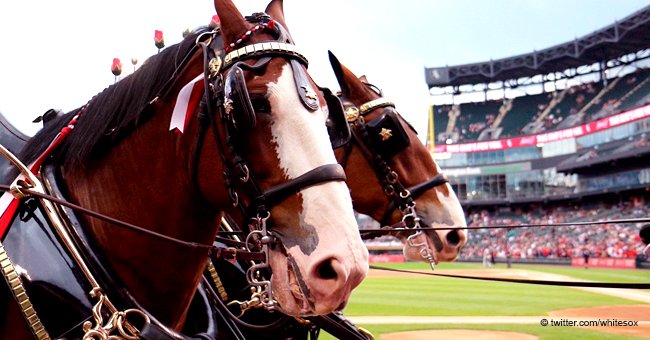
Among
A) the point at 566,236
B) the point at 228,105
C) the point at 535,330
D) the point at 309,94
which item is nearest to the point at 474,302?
the point at 535,330

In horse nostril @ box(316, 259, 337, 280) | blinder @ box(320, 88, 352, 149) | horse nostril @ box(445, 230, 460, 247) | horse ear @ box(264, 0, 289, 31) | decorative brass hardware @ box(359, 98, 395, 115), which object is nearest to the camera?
horse nostril @ box(316, 259, 337, 280)

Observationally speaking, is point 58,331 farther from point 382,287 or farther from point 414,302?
point 382,287

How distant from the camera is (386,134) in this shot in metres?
4.68

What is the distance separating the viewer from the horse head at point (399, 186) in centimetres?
455

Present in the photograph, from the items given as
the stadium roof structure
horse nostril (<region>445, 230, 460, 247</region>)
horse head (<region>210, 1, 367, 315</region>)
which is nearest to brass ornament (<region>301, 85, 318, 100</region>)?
horse head (<region>210, 1, 367, 315</region>)

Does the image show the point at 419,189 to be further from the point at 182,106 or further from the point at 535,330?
the point at 535,330

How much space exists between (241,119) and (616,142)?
173 feet

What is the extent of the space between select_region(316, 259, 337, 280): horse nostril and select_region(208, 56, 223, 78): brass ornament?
95 centimetres

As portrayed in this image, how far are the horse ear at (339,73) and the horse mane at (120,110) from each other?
2.39 m

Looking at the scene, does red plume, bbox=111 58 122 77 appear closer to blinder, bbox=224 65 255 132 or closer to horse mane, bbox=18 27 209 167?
horse mane, bbox=18 27 209 167

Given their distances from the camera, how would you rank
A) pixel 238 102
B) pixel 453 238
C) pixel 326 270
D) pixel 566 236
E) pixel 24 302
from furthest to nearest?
1. pixel 566 236
2. pixel 453 238
3. pixel 24 302
4. pixel 238 102
5. pixel 326 270

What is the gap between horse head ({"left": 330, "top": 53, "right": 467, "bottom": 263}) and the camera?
4555 mm

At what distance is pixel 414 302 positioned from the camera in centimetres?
1722

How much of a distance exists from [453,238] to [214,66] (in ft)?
9.27
